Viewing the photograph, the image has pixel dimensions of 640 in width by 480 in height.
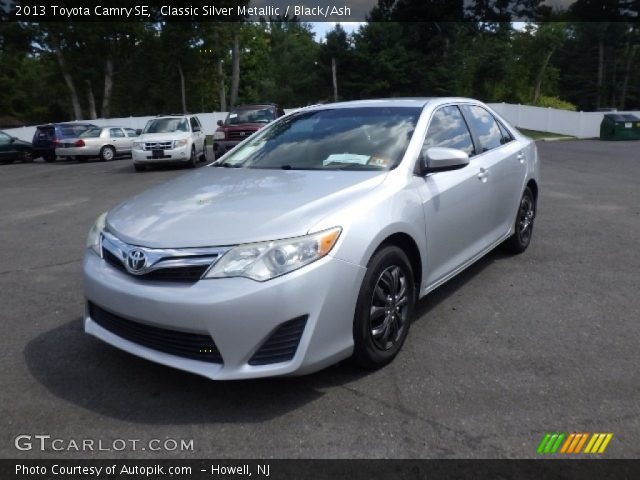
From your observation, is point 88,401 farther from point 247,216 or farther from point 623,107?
point 623,107

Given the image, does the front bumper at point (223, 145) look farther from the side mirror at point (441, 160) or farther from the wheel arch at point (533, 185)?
the side mirror at point (441, 160)

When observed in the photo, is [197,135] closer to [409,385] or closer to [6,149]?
[6,149]

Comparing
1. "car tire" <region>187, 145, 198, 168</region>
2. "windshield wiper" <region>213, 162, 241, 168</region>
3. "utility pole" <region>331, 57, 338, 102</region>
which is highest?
"utility pole" <region>331, 57, 338, 102</region>

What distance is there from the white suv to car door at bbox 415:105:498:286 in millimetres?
12889

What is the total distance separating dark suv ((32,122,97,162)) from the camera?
75.4 feet

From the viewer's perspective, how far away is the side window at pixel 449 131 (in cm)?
429

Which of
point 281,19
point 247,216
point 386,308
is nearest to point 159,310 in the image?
point 247,216

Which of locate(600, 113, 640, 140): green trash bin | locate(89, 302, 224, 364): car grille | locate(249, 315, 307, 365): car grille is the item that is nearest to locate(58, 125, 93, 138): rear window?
locate(89, 302, 224, 364): car grille

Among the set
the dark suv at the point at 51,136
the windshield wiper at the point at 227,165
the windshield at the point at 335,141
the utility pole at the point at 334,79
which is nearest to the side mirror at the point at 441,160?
the windshield at the point at 335,141

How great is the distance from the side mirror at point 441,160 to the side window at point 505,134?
192 cm

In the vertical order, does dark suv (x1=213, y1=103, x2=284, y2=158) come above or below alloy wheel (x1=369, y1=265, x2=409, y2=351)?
above

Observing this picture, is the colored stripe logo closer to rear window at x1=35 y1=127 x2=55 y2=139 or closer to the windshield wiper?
the windshield wiper

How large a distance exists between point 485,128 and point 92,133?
2097 cm
